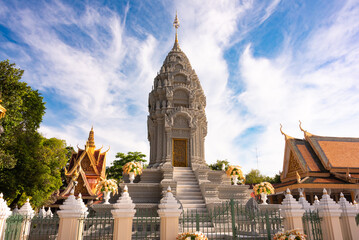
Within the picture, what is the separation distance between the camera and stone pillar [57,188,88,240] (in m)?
6.57

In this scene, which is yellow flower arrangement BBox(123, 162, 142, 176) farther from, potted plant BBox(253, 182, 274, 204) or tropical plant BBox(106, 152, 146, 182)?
tropical plant BBox(106, 152, 146, 182)

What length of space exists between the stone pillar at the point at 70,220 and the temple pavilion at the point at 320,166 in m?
15.1

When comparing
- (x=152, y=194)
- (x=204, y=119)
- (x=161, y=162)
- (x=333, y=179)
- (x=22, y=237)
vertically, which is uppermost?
(x=204, y=119)

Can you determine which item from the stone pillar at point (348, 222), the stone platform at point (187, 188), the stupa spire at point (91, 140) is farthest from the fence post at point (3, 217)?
the stupa spire at point (91, 140)

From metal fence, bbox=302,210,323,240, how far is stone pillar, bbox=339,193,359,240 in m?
0.91

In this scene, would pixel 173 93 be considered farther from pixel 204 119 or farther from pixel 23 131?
pixel 23 131

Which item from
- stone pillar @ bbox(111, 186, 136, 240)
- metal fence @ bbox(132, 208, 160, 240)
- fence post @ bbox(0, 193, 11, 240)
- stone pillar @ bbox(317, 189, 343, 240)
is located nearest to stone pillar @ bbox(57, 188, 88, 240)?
stone pillar @ bbox(111, 186, 136, 240)

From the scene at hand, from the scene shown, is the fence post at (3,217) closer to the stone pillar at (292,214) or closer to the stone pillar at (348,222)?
the stone pillar at (292,214)

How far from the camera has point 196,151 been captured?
1898 cm

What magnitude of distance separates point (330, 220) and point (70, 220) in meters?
7.71

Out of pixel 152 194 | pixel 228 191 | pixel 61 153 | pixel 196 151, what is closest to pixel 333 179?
pixel 228 191

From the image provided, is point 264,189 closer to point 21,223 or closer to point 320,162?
point 320,162

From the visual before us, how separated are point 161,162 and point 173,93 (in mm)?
5732

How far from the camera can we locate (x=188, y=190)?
15273mm
